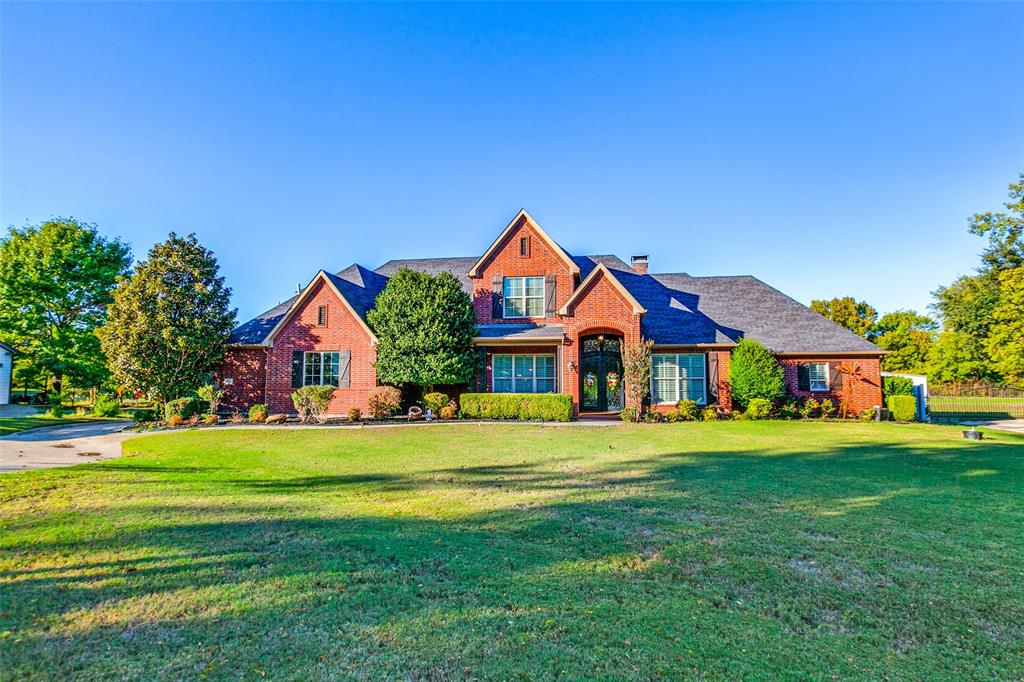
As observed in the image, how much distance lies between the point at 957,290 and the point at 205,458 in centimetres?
5949

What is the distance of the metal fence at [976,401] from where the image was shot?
26312 mm

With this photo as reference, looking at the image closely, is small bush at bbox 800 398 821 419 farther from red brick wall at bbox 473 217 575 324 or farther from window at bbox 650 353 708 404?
red brick wall at bbox 473 217 575 324

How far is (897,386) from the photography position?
2169 centimetres

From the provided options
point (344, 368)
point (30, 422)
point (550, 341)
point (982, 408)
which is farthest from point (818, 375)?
point (30, 422)

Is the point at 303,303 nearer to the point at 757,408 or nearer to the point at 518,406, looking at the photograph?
the point at 518,406

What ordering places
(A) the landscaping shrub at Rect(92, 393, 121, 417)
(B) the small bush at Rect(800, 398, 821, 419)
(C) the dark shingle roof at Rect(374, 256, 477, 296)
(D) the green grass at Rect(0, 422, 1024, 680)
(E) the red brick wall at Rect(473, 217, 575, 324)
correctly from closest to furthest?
Result: (D) the green grass at Rect(0, 422, 1024, 680) < (B) the small bush at Rect(800, 398, 821, 419) < (E) the red brick wall at Rect(473, 217, 575, 324) < (A) the landscaping shrub at Rect(92, 393, 121, 417) < (C) the dark shingle roof at Rect(374, 256, 477, 296)

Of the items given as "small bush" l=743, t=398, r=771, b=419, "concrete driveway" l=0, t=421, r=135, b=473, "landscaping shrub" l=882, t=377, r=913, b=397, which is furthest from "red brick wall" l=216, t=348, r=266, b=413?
"landscaping shrub" l=882, t=377, r=913, b=397

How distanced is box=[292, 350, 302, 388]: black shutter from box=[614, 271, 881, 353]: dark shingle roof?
51.3 feet

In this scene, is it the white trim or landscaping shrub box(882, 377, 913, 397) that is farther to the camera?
landscaping shrub box(882, 377, 913, 397)

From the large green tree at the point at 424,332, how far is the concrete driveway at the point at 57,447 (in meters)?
9.23

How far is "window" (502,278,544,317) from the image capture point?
2300cm

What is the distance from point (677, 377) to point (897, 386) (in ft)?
33.4

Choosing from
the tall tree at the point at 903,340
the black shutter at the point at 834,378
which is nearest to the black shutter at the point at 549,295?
the black shutter at the point at 834,378

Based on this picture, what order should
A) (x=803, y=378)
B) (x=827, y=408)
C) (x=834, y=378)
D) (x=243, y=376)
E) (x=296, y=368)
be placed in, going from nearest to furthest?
(x=827, y=408) < (x=296, y=368) < (x=834, y=378) < (x=803, y=378) < (x=243, y=376)
